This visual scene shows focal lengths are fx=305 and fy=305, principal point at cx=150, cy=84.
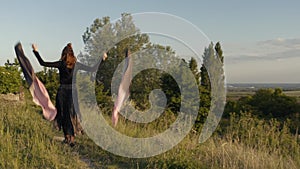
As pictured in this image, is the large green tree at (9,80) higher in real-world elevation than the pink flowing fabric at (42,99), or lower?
higher

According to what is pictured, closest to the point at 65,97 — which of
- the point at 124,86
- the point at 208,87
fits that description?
the point at 124,86

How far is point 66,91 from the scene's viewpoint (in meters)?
6.16

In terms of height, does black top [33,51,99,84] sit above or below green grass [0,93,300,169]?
above

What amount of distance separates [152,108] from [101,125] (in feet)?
5.19

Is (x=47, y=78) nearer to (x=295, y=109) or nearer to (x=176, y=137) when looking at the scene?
(x=176, y=137)

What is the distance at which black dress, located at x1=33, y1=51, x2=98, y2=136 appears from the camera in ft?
20.0

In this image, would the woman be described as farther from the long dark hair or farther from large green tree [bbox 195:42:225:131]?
large green tree [bbox 195:42:225:131]

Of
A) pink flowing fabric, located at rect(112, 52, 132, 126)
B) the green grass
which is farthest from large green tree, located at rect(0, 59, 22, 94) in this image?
pink flowing fabric, located at rect(112, 52, 132, 126)

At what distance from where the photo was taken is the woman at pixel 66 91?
6.07m

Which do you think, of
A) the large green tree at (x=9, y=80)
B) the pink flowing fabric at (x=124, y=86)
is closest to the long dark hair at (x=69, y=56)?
the pink flowing fabric at (x=124, y=86)

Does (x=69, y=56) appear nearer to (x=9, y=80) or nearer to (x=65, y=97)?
(x=65, y=97)

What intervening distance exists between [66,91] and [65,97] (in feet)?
0.42

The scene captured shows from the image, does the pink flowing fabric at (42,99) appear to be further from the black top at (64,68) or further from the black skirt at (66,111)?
the black top at (64,68)

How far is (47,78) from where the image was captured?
78.3 ft
